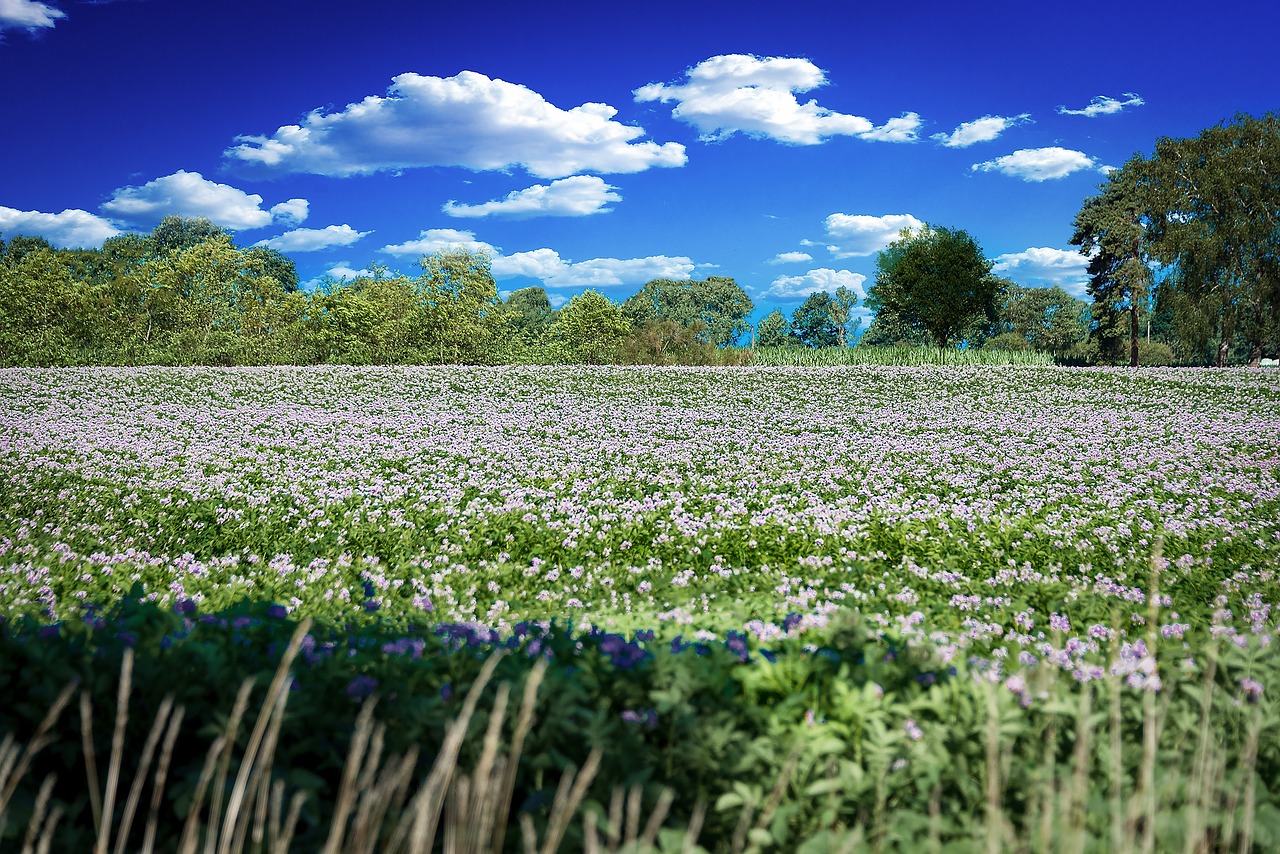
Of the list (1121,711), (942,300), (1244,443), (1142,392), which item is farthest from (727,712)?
(942,300)

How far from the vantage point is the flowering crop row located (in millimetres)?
6566

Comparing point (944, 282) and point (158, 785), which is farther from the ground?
point (944, 282)

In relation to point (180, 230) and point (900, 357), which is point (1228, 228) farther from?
point (180, 230)

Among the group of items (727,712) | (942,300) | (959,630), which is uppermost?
(942,300)

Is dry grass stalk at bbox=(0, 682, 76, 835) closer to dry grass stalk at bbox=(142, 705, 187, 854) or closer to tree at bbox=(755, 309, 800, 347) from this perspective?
dry grass stalk at bbox=(142, 705, 187, 854)

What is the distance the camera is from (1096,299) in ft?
225

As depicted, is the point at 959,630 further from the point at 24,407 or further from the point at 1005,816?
the point at 24,407

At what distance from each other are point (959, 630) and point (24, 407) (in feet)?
81.4

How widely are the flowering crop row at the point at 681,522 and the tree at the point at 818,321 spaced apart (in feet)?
315

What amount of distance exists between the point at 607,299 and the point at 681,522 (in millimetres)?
67992

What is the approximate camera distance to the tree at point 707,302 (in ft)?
389

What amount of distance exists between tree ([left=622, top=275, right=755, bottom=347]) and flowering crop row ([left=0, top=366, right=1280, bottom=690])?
3947 inches

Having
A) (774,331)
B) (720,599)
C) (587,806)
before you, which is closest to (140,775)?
(587,806)

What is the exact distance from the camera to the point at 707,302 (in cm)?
12275
